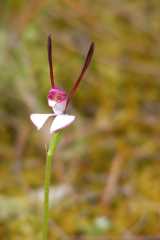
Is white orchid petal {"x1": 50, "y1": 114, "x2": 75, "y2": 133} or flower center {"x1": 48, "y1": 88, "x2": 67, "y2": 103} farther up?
flower center {"x1": 48, "y1": 88, "x2": 67, "y2": 103}

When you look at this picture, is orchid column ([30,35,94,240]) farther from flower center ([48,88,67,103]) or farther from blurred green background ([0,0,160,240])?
blurred green background ([0,0,160,240])

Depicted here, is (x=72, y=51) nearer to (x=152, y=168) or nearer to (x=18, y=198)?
(x=152, y=168)

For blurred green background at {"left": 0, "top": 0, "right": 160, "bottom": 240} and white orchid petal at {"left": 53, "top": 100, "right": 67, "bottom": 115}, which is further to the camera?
blurred green background at {"left": 0, "top": 0, "right": 160, "bottom": 240}

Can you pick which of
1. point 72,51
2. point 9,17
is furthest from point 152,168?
point 9,17

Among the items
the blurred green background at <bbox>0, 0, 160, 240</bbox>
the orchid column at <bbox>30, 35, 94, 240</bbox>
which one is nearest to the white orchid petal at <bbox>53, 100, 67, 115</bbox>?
the orchid column at <bbox>30, 35, 94, 240</bbox>

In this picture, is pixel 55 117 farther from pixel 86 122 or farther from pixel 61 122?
pixel 86 122

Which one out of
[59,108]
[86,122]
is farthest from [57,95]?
[86,122]

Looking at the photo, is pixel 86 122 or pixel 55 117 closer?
pixel 55 117

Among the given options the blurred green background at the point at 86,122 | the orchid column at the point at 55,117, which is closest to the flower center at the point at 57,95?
the orchid column at the point at 55,117
